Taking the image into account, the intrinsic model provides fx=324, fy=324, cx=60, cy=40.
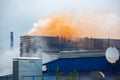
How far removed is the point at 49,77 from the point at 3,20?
4.16 metres

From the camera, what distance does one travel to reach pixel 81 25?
60.4 feet

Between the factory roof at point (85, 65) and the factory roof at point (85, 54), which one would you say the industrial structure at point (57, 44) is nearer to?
the factory roof at point (85, 54)

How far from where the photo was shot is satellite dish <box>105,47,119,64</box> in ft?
46.9

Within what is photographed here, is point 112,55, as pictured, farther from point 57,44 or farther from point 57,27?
point 57,44

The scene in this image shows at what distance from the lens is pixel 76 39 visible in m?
20.3

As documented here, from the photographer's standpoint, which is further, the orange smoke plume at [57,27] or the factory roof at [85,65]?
the orange smoke plume at [57,27]

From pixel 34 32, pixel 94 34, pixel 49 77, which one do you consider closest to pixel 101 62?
pixel 49 77

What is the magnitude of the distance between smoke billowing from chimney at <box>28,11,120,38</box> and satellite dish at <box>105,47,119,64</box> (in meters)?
3.55

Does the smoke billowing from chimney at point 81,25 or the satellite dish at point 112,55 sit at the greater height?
the smoke billowing from chimney at point 81,25

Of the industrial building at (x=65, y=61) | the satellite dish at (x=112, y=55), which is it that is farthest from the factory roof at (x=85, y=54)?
the satellite dish at (x=112, y=55)

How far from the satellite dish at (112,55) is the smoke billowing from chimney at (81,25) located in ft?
11.6

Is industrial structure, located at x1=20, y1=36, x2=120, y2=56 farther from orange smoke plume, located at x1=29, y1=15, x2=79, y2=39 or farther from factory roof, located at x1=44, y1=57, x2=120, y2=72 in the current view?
factory roof, located at x1=44, y1=57, x2=120, y2=72

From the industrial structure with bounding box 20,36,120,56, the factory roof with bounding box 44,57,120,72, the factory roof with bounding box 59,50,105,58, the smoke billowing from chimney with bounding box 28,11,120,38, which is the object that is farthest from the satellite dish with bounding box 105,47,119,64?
the industrial structure with bounding box 20,36,120,56

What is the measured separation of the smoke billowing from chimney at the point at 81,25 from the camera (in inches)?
700
